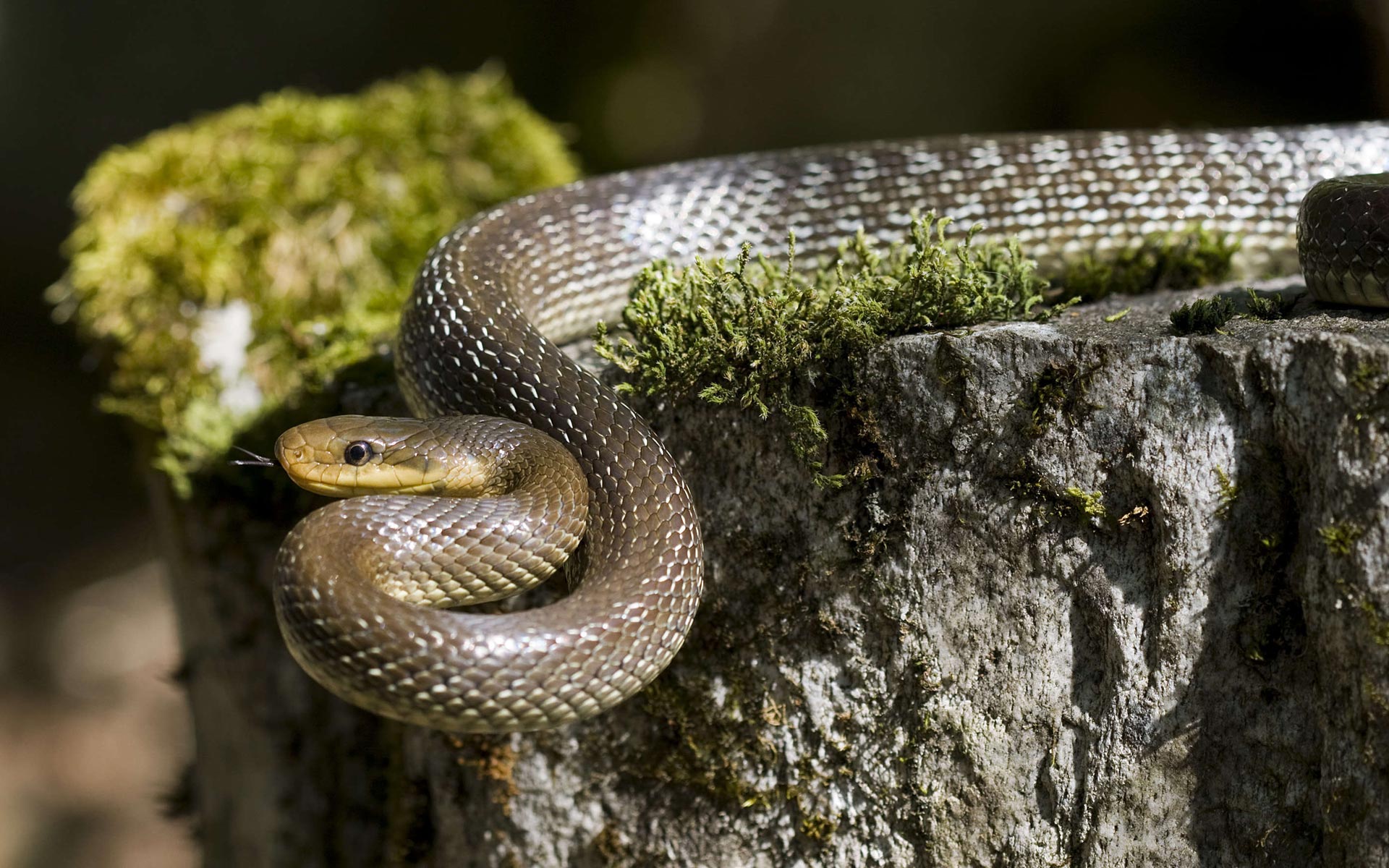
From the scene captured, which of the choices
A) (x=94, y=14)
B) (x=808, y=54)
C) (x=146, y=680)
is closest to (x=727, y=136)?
(x=808, y=54)

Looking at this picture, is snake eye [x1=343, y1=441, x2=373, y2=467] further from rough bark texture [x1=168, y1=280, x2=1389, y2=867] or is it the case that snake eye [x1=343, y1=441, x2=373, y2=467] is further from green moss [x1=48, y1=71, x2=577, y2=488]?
green moss [x1=48, y1=71, x2=577, y2=488]

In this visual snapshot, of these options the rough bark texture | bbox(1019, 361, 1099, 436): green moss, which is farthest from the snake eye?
bbox(1019, 361, 1099, 436): green moss

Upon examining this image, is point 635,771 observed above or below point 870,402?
below

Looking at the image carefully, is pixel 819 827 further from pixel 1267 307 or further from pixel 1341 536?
pixel 1267 307

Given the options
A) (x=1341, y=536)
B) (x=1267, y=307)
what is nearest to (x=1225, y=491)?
(x=1341, y=536)

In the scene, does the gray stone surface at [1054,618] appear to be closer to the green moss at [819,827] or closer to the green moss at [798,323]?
the green moss at [819,827]

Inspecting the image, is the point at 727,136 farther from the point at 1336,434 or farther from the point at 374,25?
the point at 1336,434
